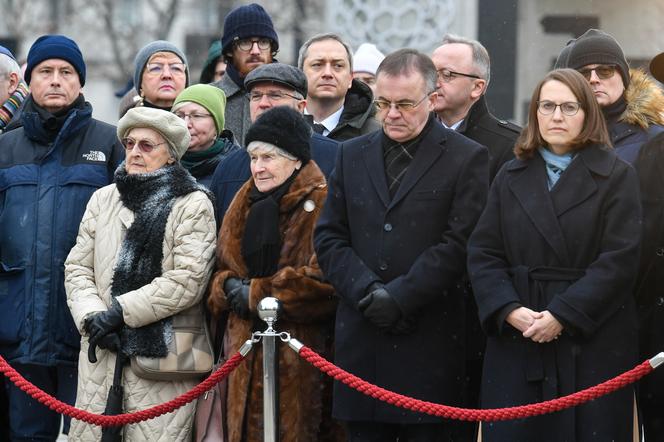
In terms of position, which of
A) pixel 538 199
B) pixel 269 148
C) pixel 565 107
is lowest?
pixel 538 199

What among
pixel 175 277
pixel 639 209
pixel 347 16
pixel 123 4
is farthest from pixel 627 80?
pixel 123 4

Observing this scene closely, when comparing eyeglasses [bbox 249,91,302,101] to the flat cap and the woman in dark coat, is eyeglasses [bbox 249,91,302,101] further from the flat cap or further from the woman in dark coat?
the woman in dark coat

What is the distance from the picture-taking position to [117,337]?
7.46 m

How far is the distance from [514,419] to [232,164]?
7.50ft

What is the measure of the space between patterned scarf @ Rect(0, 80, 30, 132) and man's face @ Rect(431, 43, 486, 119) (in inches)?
117

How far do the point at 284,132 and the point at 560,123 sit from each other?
150 centimetres

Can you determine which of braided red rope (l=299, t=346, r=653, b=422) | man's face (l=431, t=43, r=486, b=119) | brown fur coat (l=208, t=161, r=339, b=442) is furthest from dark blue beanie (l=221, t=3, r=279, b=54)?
braided red rope (l=299, t=346, r=653, b=422)

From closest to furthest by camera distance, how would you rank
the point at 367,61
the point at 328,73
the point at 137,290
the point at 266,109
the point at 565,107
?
1. the point at 565,107
2. the point at 137,290
3. the point at 266,109
4. the point at 328,73
5. the point at 367,61

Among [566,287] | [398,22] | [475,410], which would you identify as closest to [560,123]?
[566,287]

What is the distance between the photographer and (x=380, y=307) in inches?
266

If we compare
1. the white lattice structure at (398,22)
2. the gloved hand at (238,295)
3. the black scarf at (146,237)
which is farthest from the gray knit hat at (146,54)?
the white lattice structure at (398,22)

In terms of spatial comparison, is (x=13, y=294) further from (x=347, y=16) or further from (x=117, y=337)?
(x=347, y=16)

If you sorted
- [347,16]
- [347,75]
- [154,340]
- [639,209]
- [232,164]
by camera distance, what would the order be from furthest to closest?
1. [347,16]
2. [347,75]
3. [232,164]
4. [154,340]
5. [639,209]

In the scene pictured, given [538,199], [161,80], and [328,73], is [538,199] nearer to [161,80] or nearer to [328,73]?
[328,73]
